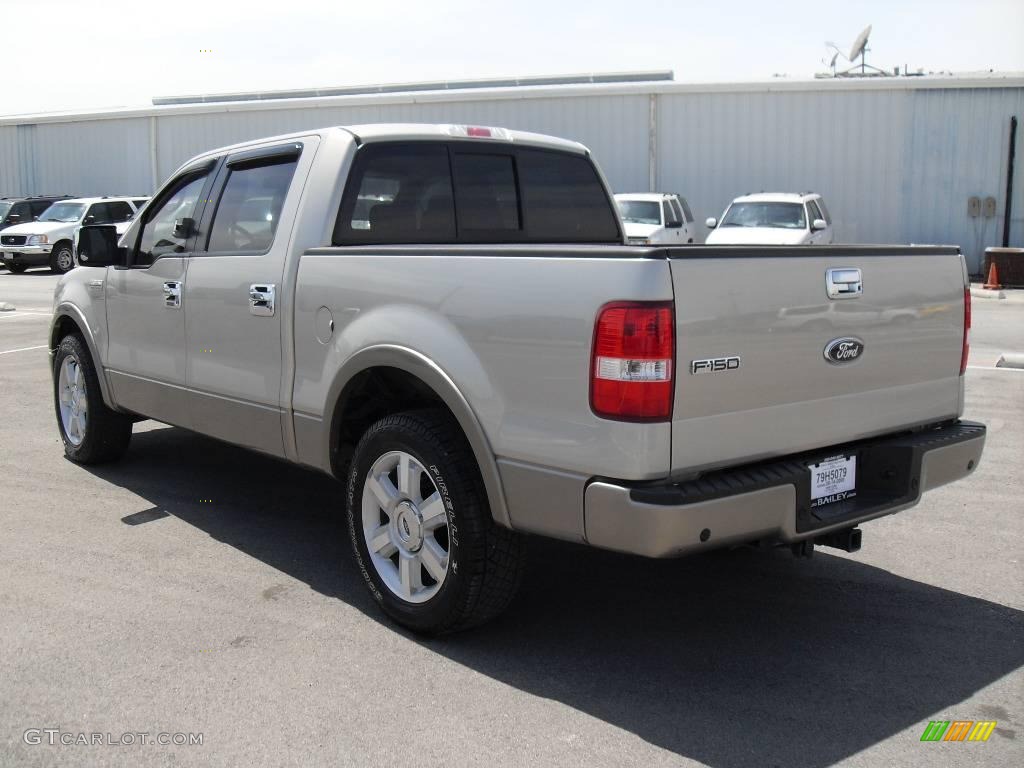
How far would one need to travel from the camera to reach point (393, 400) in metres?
4.45

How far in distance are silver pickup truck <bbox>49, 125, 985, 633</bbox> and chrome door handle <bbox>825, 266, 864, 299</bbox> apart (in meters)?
0.01

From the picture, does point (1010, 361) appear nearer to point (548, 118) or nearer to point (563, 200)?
point (563, 200)

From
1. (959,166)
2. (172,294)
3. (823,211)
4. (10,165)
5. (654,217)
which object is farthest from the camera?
(10,165)

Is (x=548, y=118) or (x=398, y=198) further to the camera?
(x=548, y=118)

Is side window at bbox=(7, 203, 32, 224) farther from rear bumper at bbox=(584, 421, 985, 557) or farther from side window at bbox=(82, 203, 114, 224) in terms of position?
rear bumper at bbox=(584, 421, 985, 557)

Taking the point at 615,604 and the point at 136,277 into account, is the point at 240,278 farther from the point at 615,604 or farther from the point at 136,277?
the point at 615,604

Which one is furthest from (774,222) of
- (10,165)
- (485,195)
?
(10,165)

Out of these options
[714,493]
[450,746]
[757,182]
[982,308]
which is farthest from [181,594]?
[757,182]

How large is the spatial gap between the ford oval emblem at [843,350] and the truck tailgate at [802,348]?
12mm

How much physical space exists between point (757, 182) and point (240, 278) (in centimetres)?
2254

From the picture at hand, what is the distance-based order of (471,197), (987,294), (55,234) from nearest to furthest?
(471,197) → (987,294) → (55,234)

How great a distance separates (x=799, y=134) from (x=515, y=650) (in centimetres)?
2325

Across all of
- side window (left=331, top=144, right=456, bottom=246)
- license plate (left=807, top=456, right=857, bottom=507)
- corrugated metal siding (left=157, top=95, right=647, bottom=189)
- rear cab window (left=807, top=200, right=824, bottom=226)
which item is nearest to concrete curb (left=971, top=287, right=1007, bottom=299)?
rear cab window (left=807, top=200, right=824, bottom=226)

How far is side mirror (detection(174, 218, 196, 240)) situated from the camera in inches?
218
